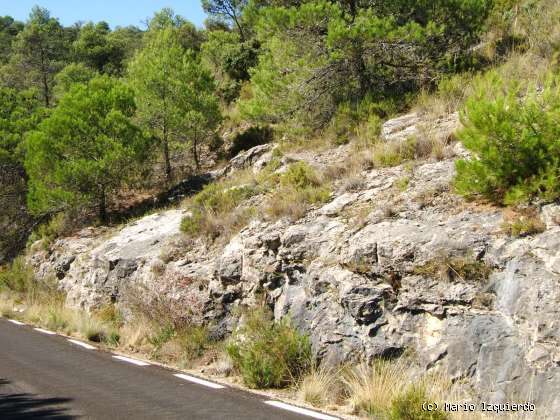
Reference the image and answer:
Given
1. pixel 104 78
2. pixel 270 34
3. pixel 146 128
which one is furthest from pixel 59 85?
pixel 270 34

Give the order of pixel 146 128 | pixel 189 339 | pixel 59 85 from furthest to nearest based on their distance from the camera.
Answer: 1. pixel 59 85
2. pixel 146 128
3. pixel 189 339

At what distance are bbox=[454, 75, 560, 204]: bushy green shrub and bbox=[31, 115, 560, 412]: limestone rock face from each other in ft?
1.07

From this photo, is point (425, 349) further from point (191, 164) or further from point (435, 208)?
point (191, 164)

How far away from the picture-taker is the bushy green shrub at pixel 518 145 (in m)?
6.06

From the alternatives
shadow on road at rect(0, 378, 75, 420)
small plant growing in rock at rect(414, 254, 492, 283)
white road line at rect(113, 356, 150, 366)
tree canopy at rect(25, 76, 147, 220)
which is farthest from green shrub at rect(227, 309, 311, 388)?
tree canopy at rect(25, 76, 147, 220)

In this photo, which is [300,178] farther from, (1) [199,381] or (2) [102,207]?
(2) [102,207]

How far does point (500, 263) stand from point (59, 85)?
99.9ft

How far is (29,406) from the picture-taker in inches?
208

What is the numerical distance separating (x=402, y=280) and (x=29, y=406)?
181 inches

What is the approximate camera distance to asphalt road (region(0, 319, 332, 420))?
16.9 ft

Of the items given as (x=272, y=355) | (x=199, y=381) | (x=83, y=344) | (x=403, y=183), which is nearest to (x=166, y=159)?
(x=83, y=344)

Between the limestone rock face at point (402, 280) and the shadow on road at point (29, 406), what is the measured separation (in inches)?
130

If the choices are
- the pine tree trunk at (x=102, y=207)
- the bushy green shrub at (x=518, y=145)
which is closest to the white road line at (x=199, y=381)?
the bushy green shrub at (x=518, y=145)

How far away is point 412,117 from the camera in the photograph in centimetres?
1111
